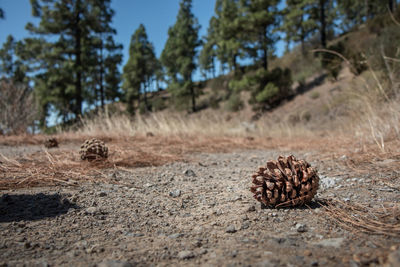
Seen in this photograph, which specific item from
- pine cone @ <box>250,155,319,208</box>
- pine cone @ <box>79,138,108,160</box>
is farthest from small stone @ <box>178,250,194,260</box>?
pine cone @ <box>79,138,108,160</box>

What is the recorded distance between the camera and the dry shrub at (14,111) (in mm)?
6051

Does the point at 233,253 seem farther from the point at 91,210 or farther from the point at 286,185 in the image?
the point at 91,210

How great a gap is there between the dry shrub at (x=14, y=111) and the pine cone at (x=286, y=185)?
21.7ft

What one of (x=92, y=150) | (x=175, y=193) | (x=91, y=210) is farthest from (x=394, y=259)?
(x=92, y=150)

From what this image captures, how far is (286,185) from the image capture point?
50.7 inches

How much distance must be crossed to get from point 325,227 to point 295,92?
1606 cm

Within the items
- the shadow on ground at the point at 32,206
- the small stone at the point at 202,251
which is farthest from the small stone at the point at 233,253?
the shadow on ground at the point at 32,206

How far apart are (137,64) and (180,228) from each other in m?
25.9

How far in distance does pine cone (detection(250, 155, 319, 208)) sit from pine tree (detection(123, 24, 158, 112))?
2470 centimetres

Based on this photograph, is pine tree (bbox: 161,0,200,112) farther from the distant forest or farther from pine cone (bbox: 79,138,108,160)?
pine cone (bbox: 79,138,108,160)

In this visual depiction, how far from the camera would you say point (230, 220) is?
47.1 inches

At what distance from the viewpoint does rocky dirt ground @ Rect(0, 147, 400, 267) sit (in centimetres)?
84

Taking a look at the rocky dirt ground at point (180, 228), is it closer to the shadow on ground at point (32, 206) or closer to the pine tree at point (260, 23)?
the shadow on ground at point (32, 206)

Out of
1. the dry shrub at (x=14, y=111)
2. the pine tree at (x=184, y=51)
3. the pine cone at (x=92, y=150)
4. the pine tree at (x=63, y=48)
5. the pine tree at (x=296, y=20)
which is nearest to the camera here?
the pine cone at (x=92, y=150)
